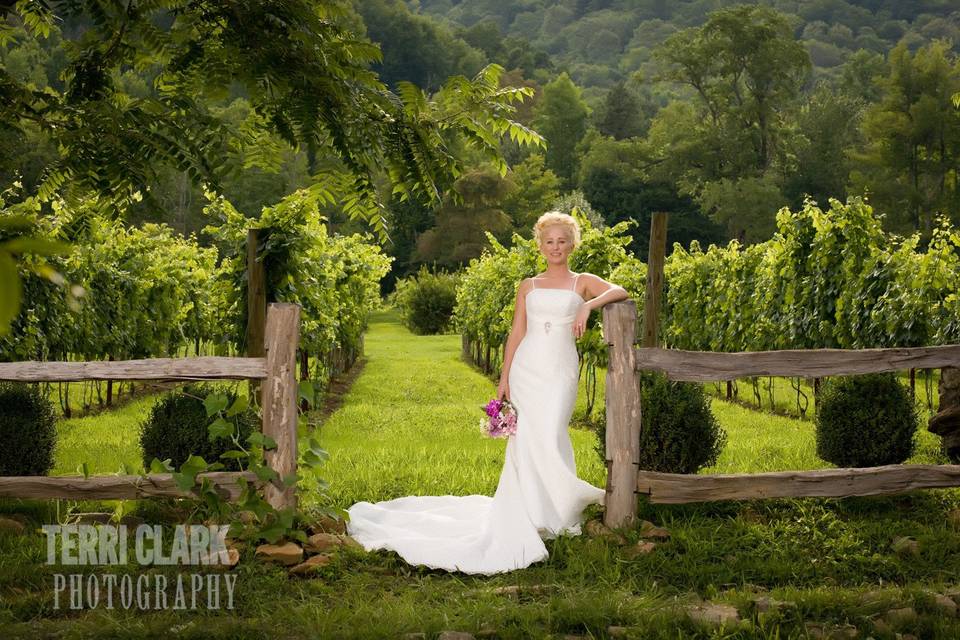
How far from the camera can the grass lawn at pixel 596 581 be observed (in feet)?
15.2

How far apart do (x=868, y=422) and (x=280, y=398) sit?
4806 millimetres

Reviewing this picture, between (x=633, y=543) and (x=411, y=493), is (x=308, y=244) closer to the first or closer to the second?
(x=411, y=493)

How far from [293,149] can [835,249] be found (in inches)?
370

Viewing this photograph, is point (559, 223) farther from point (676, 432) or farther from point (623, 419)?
point (676, 432)

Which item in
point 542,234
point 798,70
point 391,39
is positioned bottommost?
point 542,234

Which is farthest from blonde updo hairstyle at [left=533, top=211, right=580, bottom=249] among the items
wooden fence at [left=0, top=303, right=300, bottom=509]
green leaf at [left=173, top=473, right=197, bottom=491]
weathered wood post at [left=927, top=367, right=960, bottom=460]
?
weathered wood post at [left=927, top=367, right=960, bottom=460]

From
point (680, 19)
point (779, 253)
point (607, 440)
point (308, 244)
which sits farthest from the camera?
point (680, 19)

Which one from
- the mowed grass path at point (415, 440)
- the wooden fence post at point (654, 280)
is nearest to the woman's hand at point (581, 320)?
the wooden fence post at point (654, 280)

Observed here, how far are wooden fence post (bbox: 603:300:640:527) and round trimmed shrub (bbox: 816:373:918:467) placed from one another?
8.17ft

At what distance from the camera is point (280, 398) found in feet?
19.7

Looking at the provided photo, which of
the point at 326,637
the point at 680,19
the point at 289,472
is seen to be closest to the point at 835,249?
the point at 289,472

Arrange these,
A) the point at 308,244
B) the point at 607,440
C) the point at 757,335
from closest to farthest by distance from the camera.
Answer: the point at 607,440 < the point at 308,244 < the point at 757,335

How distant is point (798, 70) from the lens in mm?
53594

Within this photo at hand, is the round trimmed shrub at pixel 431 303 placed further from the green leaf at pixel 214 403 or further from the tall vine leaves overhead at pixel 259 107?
the tall vine leaves overhead at pixel 259 107
